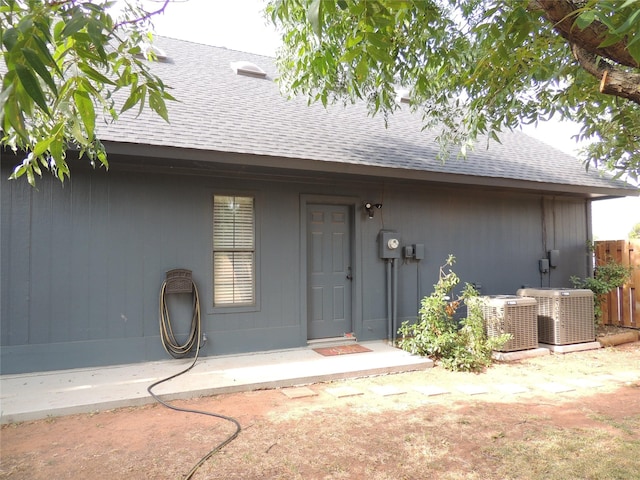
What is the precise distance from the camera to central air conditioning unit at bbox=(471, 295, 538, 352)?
564 cm

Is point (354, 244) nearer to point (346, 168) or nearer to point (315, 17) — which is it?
point (346, 168)

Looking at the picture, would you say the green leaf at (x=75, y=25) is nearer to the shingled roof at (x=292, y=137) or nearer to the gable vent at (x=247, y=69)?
the shingled roof at (x=292, y=137)

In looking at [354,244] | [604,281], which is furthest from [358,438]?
[604,281]

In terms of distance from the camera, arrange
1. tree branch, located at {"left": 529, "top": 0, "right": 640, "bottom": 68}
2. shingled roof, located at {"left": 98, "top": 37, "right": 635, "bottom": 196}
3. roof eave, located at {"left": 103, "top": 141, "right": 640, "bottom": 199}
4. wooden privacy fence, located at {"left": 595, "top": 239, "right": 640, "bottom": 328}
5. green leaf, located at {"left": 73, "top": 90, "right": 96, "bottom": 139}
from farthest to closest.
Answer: wooden privacy fence, located at {"left": 595, "top": 239, "right": 640, "bottom": 328} → shingled roof, located at {"left": 98, "top": 37, "right": 635, "bottom": 196} → roof eave, located at {"left": 103, "top": 141, "right": 640, "bottom": 199} → tree branch, located at {"left": 529, "top": 0, "right": 640, "bottom": 68} → green leaf, located at {"left": 73, "top": 90, "right": 96, "bottom": 139}

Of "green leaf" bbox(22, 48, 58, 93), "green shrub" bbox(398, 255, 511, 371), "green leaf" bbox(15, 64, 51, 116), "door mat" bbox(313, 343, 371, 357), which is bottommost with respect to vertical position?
"door mat" bbox(313, 343, 371, 357)

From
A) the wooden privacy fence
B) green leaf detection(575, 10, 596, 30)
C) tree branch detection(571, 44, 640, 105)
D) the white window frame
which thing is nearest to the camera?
green leaf detection(575, 10, 596, 30)

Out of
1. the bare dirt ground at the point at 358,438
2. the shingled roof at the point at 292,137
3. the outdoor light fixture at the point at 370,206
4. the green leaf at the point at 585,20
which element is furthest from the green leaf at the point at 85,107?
the outdoor light fixture at the point at 370,206

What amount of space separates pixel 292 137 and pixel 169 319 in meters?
2.85

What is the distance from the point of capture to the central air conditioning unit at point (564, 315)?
603cm

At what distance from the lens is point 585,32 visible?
2180 mm

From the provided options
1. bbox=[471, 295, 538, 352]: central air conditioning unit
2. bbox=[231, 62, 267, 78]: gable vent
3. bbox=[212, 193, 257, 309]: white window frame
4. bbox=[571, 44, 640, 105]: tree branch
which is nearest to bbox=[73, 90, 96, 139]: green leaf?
bbox=[571, 44, 640, 105]: tree branch

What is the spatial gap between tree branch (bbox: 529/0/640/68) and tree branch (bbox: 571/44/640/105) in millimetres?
91

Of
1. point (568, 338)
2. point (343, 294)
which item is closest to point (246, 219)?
point (343, 294)

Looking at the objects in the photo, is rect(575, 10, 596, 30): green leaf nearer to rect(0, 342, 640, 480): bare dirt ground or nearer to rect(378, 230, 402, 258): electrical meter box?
rect(0, 342, 640, 480): bare dirt ground
